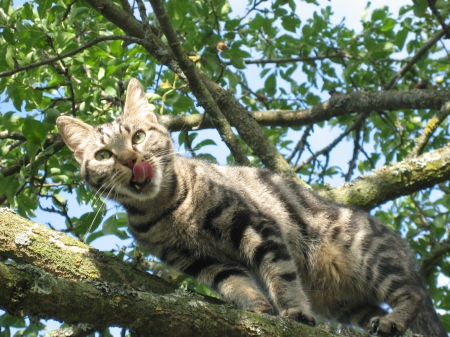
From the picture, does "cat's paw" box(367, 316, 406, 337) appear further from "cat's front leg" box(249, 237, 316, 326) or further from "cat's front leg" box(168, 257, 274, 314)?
"cat's front leg" box(168, 257, 274, 314)

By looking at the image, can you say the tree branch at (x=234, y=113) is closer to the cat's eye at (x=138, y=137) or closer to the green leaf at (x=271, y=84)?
the cat's eye at (x=138, y=137)

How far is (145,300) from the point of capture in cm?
208

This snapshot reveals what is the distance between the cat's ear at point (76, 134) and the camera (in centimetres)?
410

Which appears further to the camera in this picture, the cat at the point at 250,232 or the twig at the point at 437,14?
the twig at the point at 437,14

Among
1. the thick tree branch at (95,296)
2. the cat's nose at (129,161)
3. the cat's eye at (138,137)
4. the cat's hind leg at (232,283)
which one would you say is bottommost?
the thick tree branch at (95,296)

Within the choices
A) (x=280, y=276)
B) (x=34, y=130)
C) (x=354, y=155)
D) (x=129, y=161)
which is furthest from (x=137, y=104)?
(x=354, y=155)

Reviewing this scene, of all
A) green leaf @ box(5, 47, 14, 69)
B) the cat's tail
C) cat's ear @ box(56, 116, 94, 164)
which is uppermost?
green leaf @ box(5, 47, 14, 69)

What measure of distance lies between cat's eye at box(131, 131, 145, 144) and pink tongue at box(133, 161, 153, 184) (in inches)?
16.3

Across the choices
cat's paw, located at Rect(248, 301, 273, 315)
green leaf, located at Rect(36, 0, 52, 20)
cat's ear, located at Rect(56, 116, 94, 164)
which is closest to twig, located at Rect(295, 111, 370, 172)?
cat's ear, located at Rect(56, 116, 94, 164)

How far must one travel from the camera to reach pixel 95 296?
6.34 feet

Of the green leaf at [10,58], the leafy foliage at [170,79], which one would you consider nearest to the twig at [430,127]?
the leafy foliage at [170,79]

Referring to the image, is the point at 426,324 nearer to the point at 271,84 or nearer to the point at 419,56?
the point at 419,56

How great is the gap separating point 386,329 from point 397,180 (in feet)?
4.81

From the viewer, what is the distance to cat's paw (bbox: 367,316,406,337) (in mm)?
3412
